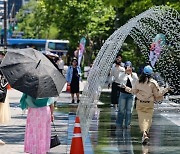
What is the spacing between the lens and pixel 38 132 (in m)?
11.8

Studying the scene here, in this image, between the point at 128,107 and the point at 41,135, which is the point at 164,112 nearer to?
the point at 128,107

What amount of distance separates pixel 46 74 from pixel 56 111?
11876mm

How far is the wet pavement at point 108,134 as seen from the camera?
1384 cm

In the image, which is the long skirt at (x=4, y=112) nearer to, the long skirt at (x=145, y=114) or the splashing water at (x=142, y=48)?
the splashing water at (x=142, y=48)

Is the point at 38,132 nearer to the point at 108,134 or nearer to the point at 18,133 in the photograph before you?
the point at 18,133

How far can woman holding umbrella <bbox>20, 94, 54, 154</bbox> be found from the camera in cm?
1178

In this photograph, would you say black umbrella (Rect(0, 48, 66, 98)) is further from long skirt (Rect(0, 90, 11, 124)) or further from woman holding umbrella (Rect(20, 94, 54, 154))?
long skirt (Rect(0, 90, 11, 124))

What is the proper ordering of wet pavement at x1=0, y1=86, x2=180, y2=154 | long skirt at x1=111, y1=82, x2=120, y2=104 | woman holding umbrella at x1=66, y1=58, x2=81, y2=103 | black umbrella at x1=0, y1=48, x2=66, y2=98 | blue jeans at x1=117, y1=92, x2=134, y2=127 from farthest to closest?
woman holding umbrella at x1=66, y1=58, x2=81, y2=103 < long skirt at x1=111, y1=82, x2=120, y2=104 < blue jeans at x1=117, y1=92, x2=134, y2=127 < wet pavement at x1=0, y1=86, x2=180, y2=154 < black umbrella at x1=0, y1=48, x2=66, y2=98

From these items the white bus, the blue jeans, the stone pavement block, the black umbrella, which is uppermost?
the black umbrella

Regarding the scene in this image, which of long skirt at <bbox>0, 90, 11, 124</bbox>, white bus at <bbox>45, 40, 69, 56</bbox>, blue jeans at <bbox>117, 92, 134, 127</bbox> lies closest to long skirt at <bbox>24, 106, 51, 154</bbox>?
long skirt at <bbox>0, 90, 11, 124</bbox>

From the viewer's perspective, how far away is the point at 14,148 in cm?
1384

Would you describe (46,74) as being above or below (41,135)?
above

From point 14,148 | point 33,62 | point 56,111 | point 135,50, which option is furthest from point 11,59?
point 135,50

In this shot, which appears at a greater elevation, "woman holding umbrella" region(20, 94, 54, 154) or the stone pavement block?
"woman holding umbrella" region(20, 94, 54, 154)
